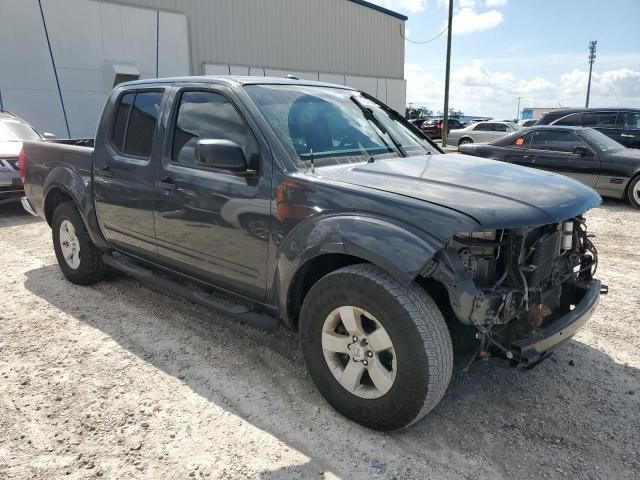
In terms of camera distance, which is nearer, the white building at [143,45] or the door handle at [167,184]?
the door handle at [167,184]

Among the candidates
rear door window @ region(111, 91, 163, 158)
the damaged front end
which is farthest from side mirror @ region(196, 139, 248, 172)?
the damaged front end

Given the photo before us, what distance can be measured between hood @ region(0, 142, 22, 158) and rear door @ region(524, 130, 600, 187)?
354 inches

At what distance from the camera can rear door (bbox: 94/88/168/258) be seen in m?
3.77

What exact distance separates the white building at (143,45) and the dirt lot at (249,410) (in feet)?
40.2

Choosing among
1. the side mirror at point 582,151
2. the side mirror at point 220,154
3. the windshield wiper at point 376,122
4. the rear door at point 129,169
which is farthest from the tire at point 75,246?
the side mirror at point 582,151

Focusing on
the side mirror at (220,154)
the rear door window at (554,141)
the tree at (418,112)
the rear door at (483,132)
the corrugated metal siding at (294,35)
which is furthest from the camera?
the tree at (418,112)

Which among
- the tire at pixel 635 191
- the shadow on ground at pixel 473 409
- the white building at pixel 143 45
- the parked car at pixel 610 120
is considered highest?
the white building at pixel 143 45

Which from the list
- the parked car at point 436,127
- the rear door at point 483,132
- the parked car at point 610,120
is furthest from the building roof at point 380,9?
the parked car at point 610,120

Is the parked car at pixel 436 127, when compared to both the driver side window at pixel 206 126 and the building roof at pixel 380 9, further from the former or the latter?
the driver side window at pixel 206 126

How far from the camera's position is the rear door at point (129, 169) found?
12.4 feet

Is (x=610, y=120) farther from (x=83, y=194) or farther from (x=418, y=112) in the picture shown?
(x=418, y=112)

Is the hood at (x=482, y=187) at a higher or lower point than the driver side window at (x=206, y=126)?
lower

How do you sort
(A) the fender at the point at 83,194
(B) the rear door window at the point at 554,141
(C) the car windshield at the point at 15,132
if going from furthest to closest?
(B) the rear door window at the point at 554,141 < (C) the car windshield at the point at 15,132 < (A) the fender at the point at 83,194

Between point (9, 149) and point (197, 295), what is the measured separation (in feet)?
22.0
